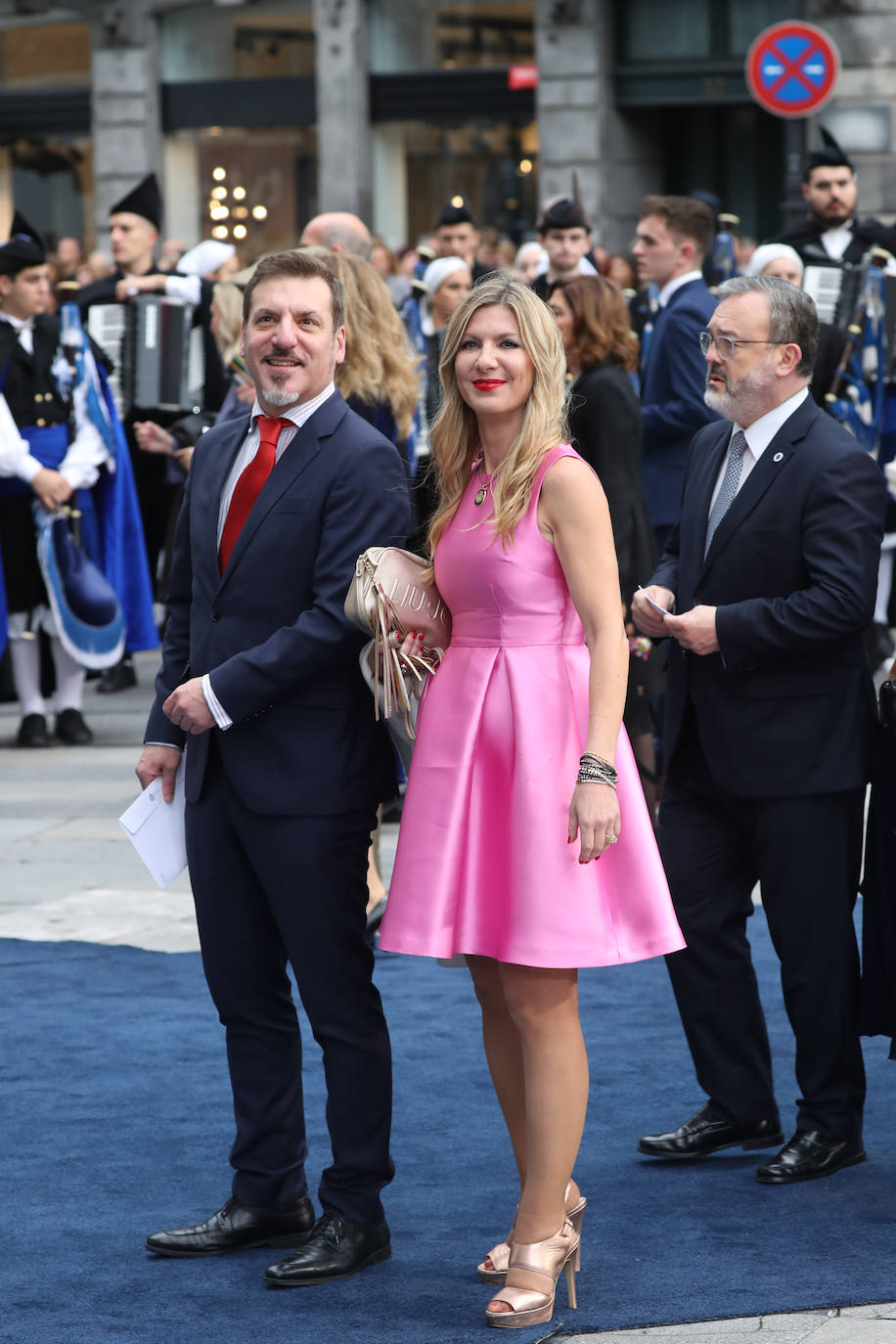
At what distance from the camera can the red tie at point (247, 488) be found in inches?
173

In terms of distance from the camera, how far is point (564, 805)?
409 cm

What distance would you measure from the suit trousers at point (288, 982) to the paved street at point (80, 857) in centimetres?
259

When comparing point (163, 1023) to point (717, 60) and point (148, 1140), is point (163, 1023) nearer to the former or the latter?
point (148, 1140)

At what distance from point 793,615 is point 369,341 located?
7.26 ft

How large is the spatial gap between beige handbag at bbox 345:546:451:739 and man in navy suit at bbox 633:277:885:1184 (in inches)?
29.5

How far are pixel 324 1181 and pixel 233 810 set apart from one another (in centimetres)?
78

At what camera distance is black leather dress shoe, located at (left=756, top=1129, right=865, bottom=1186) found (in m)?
4.90

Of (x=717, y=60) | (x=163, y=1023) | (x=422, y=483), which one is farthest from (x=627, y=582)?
(x=717, y=60)

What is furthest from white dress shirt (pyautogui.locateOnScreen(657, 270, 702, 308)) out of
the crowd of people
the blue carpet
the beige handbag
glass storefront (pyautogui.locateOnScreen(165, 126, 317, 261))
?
glass storefront (pyautogui.locateOnScreen(165, 126, 317, 261))

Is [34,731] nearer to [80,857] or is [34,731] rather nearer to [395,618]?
[80,857]

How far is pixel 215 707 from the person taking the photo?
4.25 m

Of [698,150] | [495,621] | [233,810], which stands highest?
[698,150]

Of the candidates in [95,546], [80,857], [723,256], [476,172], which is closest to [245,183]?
[476,172]

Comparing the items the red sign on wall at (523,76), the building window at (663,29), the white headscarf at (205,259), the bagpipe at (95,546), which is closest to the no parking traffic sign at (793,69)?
the white headscarf at (205,259)
